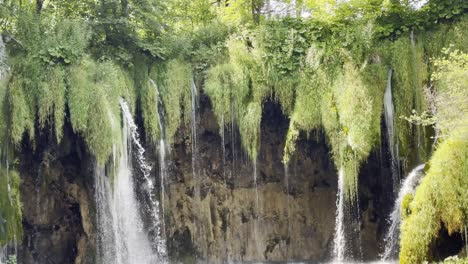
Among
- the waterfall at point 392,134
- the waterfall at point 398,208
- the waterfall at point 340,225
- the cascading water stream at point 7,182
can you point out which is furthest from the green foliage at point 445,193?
the cascading water stream at point 7,182

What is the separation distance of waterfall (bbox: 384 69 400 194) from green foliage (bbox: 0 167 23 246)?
861cm

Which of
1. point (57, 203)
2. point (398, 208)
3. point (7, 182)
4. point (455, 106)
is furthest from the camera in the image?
point (57, 203)

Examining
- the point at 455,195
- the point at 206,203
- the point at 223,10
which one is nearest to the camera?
the point at 455,195

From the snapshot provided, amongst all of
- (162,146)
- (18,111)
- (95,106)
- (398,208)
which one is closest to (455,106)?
(398,208)

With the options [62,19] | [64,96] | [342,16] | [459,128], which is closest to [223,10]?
[342,16]

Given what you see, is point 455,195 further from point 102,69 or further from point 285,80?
point 102,69

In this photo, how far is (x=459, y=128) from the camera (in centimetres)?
1142

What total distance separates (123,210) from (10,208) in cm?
253

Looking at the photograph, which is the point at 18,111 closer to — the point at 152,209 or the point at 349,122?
the point at 152,209

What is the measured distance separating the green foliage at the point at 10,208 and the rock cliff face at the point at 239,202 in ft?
4.28

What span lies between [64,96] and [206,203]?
4707mm

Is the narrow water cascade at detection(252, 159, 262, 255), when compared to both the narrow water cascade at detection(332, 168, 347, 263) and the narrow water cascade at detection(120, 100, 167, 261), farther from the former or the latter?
the narrow water cascade at detection(120, 100, 167, 261)

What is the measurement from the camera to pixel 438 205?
11352mm

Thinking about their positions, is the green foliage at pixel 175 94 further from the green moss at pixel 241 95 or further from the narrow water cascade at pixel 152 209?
the narrow water cascade at pixel 152 209
